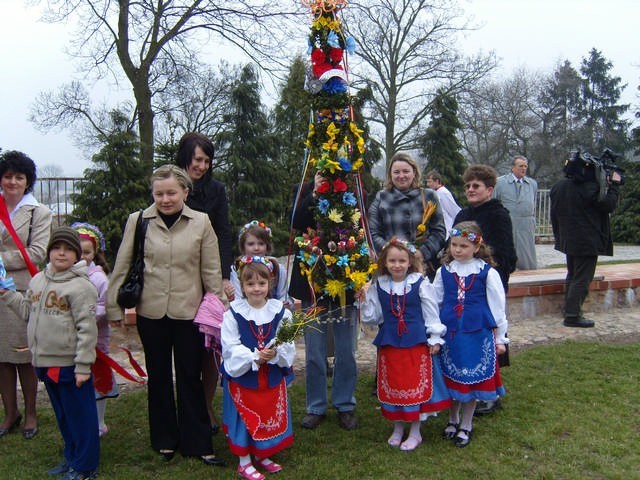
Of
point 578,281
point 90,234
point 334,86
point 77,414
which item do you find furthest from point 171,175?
point 578,281

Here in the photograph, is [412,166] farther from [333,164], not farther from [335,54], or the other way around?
[335,54]

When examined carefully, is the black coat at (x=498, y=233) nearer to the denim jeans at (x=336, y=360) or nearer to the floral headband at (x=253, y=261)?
the denim jeans at (x=336, y=360)

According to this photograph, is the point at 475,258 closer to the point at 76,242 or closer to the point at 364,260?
the point at 364,260

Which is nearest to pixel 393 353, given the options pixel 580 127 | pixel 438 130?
A: pixel 438 130

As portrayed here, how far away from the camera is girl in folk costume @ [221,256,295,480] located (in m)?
3.28

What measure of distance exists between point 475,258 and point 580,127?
36.9 metres

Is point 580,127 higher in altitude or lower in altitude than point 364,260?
higher

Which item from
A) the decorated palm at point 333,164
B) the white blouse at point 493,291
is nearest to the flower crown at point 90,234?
the decorated palm at point 333,164

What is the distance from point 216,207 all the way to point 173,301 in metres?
0.86

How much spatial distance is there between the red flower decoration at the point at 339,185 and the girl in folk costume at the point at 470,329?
83cm

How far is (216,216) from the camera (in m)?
4.00

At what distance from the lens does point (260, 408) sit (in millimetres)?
3316

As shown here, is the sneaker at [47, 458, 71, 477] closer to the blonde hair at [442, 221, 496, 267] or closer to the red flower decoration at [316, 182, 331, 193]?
the red flower decoration at [316, 182, 331, 193]

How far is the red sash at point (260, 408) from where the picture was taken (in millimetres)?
3299
